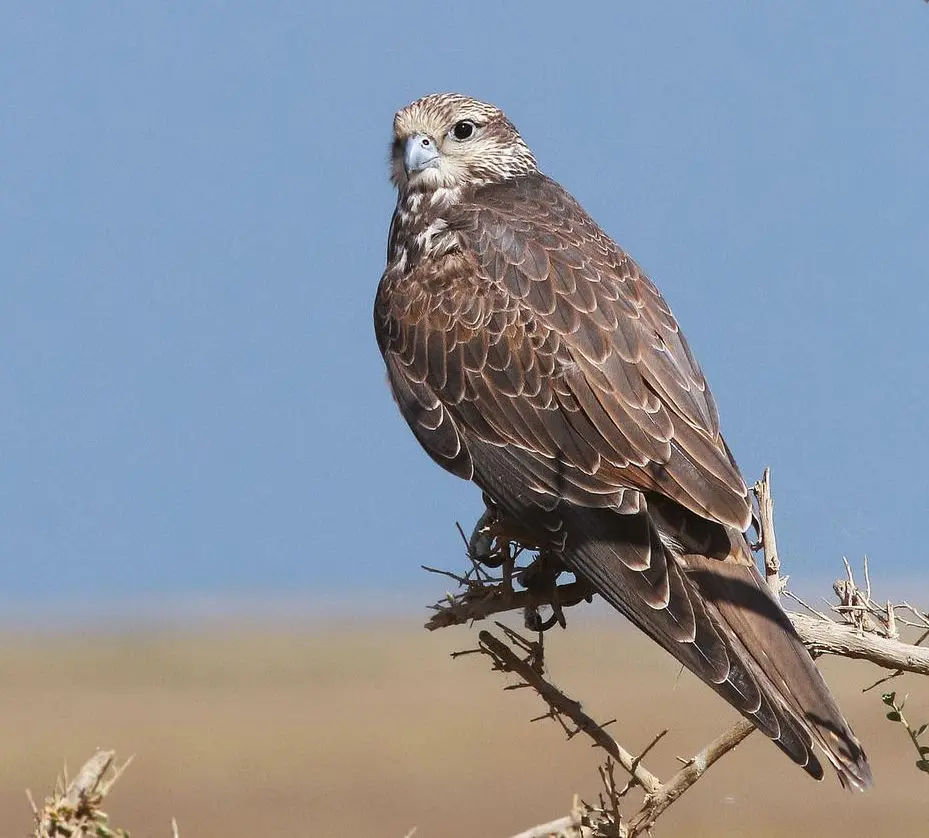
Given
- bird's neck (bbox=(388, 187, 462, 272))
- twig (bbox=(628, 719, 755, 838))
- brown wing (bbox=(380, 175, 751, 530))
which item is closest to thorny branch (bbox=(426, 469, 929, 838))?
twig (bbox=(628, 719, 755, 838))

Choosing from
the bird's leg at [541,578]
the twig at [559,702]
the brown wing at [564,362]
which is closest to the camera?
the twig at [559,702]

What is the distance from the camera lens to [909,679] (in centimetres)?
1991

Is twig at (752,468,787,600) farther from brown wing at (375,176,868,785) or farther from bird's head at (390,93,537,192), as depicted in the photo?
bird's head at (390,93,537,192)

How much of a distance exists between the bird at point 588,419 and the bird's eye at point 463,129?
0.20 m

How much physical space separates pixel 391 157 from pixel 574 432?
2.13 meters

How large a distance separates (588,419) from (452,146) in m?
1.81

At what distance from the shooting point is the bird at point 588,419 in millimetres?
3986

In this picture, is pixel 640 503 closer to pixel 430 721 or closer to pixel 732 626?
pixel 732 626

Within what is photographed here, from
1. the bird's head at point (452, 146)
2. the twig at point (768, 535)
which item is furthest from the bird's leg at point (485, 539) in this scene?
the bird's head at point (452, 146)

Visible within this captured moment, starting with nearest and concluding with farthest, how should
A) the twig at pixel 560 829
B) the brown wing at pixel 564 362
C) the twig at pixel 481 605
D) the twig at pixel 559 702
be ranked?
the twig at pixel 560 829 < the twig at pixel 559 702 < the twig at pixel 481 605 < the brown wing at pixel 564 362

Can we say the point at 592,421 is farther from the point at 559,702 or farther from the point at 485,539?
the point at 559,702

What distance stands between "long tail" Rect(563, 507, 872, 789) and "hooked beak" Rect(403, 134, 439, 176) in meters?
1.96

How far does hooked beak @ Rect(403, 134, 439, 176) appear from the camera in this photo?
5.95 meters

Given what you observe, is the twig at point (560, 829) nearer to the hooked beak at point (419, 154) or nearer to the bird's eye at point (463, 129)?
the hooked beak at point (419, 154)
